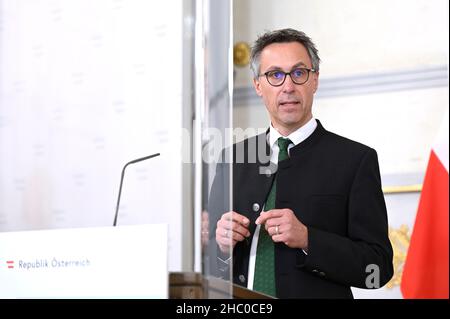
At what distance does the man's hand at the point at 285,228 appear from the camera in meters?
1.93

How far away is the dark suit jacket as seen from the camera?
1.99 m

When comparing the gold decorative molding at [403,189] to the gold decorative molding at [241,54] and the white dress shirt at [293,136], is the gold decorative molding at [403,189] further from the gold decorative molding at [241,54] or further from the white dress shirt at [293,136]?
the white dress shirt at [293,136]

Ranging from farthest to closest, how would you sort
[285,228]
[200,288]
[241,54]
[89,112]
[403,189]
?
[89,112], [241,54], [403,189], [285,228], [200,288]

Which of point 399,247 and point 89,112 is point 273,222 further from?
point 89,112

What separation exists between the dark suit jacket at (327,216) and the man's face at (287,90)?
2.9 inches

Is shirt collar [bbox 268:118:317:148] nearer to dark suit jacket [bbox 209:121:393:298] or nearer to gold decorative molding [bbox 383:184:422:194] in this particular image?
dark suit jacket [bbox 209:121:393:298]

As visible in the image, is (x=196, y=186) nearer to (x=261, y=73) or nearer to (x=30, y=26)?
(x=261, y=73)

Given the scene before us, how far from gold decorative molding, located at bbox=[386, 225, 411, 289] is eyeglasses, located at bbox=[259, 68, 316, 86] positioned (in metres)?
1.19

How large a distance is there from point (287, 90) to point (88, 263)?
78cm

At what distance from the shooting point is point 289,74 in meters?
2.06

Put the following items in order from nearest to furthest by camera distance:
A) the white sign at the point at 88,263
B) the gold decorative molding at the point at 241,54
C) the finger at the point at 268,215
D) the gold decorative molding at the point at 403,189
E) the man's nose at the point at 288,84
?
the white sign at the point at 88,263 → the finger at the point at 268,215 → the man's nose at the point at 288,84 → the gold decorative molding at the point at 403,189 → the gold decorative molding at the point at 241,54

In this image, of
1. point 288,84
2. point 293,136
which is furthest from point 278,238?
point 288,84

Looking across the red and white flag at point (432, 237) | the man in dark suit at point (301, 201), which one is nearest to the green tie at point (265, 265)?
the man in dark suit at point (301, 201)

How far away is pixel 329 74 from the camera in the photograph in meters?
3.04
